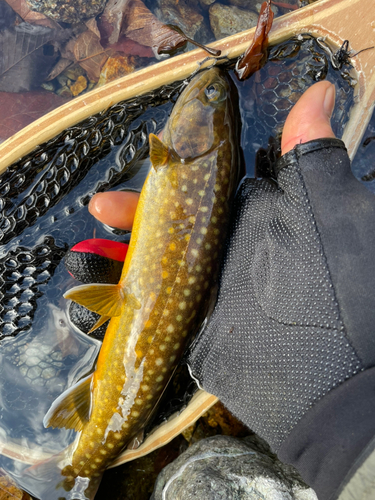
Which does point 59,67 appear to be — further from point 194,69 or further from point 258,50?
point 258,50

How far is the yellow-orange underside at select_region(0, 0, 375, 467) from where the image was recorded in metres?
1.71

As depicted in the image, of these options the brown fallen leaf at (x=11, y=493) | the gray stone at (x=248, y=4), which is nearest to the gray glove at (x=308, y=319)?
the brown fallen leaf at (x=11, y=493)

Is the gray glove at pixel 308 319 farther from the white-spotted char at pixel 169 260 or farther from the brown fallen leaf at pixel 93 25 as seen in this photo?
the brown fallen leaf at pixel 93 25

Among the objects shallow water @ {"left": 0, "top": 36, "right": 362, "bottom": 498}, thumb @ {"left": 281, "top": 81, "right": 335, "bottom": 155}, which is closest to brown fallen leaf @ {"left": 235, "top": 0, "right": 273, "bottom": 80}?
shallow water @ {"left": 0, "top": 36, "right": 362, "bottom": 498}

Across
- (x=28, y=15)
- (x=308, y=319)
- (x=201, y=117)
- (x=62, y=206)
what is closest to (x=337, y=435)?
(x=308, y=319)

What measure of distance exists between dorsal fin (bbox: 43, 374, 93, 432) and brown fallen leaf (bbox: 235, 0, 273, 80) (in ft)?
6.17

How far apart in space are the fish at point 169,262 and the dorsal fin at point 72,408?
0.03m

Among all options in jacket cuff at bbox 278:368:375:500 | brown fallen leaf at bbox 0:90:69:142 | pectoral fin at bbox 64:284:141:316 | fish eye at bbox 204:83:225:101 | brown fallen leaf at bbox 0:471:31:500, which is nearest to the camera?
jacket cuff at bbox 278:368:375:500

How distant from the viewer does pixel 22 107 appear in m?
2.46

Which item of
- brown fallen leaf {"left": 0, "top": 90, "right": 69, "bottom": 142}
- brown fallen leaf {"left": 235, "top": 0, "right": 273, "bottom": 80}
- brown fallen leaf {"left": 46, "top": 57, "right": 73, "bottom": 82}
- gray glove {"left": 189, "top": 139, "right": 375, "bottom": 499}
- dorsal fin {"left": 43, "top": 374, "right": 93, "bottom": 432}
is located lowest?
dorsal fin {"left": 43, "top": 374, "right": 93, "bottom": 432}

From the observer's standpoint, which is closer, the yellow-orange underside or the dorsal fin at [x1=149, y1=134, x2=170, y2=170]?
the dorsal fin at [x1=149, y1=134, x2=170, y2=170]

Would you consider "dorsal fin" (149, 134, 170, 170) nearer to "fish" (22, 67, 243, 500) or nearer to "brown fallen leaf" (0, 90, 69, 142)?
"fish" (22, 67, 243, 500)

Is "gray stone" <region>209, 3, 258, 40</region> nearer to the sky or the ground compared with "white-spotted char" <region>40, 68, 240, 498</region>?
nearer to the sky

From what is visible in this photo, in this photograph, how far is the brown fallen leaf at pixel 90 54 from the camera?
2.41 meters
